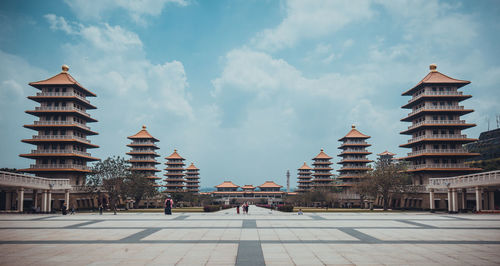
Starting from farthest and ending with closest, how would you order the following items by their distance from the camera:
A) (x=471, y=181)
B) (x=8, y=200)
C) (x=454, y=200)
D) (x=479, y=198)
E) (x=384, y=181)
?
1. (x=384, y=181)
2. (x=8, y=200)
3. (x=454, y=200)
4. (x=471, y=181)
5. (x=479, y=198)

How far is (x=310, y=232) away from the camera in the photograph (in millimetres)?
19703

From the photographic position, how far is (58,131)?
196 feet

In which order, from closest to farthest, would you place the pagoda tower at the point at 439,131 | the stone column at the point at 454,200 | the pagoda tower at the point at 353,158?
the stone column at the point at 454,200, the pagoda tower at the point at 439,131, the pagoda tower at the point at 353,158

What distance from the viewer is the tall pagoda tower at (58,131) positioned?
58.3m

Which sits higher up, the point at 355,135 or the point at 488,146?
the point at 355,135

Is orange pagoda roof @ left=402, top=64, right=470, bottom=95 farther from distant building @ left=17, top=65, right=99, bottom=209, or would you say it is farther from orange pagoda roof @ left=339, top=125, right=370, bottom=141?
distant building @ left=17, top=65, right=99, bottom=209

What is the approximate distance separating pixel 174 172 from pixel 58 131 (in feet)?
164

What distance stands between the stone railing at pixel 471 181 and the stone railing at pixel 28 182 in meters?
50.8

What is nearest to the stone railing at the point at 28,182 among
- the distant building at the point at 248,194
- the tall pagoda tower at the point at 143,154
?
the tall pagoda tower at the point at 143,154

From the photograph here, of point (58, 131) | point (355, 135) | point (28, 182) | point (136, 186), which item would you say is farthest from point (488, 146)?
point (28, 182)

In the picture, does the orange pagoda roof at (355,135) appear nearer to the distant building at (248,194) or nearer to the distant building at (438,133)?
the distant building at (438,133)

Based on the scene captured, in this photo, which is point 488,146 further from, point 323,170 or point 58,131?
point 58,131

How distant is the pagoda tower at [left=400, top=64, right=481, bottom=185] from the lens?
2274 inches

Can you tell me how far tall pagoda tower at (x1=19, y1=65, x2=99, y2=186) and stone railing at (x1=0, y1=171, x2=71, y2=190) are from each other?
7178 mm
